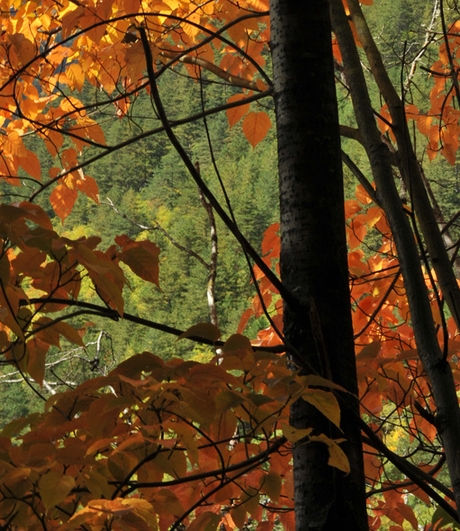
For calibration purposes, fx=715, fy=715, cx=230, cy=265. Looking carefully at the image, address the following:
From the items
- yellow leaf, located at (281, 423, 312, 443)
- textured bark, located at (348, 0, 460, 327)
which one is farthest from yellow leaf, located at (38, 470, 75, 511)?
textured bark, located at (348, 0, 460, 327)

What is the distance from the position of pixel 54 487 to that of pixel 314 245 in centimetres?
46

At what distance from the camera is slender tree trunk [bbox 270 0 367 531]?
2.96 feet

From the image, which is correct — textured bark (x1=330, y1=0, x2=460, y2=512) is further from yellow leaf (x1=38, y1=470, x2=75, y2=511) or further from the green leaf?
yellow leaf (x1=38, y1=470, x2=75, y2=511)

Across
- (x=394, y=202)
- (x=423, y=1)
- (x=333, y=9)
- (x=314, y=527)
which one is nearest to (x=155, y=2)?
(x=333, y=9)

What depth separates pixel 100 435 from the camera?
3.24 ft

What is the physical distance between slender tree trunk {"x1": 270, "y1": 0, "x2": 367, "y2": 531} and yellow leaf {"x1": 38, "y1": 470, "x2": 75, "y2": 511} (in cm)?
29

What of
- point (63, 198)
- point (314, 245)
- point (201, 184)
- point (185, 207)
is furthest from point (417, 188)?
point (185, 207)

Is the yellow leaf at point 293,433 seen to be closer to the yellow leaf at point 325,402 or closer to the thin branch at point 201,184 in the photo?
the yellow leaf at point 325,402

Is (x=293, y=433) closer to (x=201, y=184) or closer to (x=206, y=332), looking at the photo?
(x=206, y=332)

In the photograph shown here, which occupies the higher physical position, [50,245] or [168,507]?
[50,245]

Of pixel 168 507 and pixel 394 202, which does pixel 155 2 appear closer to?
pixel 394 202

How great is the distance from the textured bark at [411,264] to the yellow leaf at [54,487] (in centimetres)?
55

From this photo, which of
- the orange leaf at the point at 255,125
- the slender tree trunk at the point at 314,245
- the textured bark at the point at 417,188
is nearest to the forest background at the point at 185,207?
the orange leaf at the point at 255,125

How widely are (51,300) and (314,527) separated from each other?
1.59ft
